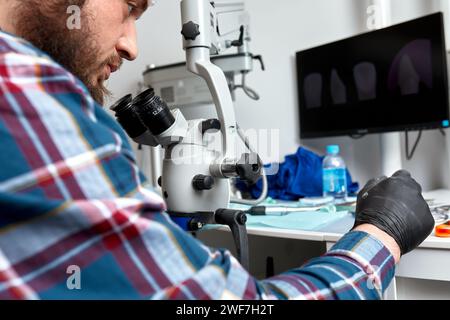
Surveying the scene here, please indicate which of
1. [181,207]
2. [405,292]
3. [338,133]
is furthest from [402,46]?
[181,207]

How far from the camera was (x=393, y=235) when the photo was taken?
0.63 metres

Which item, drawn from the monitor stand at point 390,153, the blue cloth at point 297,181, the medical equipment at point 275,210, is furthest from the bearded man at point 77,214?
the monitor stand at point 390,153

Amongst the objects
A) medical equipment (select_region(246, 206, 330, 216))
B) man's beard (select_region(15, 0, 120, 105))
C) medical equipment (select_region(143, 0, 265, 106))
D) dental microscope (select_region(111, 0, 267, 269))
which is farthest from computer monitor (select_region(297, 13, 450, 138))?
man's beard (select_region(15, 0, 120, 105))

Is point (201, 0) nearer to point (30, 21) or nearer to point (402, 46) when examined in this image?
point (30, 21)

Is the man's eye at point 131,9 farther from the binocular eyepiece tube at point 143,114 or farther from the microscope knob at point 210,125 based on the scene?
the microscope knob at point 210,125

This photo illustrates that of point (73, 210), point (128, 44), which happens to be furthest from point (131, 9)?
point (73, 210)

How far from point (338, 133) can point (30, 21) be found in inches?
50.1

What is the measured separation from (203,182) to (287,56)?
118cm

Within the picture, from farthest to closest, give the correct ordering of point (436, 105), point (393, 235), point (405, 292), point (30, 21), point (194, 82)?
point (194, 82)
point (436, 105)
point (405, 292)
point (393, 235)
point (30, 21)

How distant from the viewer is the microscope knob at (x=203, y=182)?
820 mm

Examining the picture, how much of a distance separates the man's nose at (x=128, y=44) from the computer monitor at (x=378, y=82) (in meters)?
1.02

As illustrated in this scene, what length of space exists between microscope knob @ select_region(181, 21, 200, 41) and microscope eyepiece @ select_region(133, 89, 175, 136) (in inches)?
7.9

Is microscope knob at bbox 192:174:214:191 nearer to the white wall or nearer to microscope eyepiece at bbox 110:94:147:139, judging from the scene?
microscope eyepiece at bbox 110:94:147:139

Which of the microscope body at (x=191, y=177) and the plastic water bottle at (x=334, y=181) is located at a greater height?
the microscope body at (x=191, y=177)
